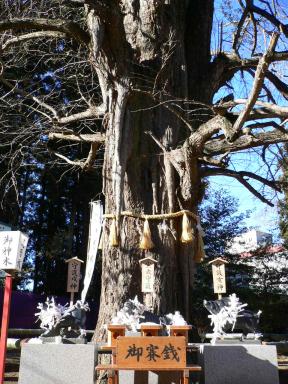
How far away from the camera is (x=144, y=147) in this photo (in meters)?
6.67

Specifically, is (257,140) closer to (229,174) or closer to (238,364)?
(229,174)

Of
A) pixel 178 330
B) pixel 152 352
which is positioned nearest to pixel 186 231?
pixel 178 330

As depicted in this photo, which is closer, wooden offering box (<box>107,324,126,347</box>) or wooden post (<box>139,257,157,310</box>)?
wooden offering box (<box>107,324,126,347</box>)

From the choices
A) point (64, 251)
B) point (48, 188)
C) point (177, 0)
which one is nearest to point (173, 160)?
point (177, 0)

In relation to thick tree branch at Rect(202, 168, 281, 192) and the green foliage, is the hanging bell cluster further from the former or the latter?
the green foliage

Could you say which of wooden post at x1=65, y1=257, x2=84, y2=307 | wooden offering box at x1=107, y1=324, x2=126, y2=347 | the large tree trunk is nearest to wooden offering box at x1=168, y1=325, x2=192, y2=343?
wooden offering box at x1=107, y1=324, x2=126, y2=347

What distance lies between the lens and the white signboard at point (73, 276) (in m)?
7.11

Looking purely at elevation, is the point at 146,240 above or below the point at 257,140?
below

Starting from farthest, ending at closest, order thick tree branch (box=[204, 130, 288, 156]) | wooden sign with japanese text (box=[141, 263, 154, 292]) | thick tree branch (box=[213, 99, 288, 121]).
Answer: wooden sign with japanese text (box=[141, 263, 154, 292]) < thick tree branch (box=[204, 130, 288, 156]) < thick tree branch (box=[213, 99, 288, 121])

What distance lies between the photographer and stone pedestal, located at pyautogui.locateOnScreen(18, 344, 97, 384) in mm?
4598

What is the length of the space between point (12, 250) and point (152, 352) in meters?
1.93

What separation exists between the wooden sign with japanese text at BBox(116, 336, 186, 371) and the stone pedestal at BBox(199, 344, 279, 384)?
56 centimetres

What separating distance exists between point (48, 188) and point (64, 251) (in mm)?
3085

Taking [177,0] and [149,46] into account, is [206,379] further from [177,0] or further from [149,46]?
[177,0]
